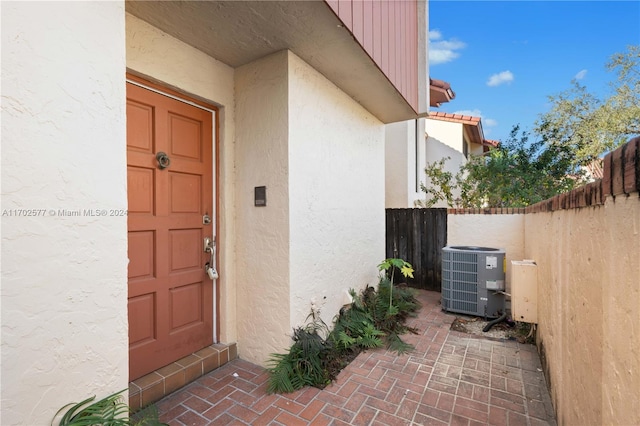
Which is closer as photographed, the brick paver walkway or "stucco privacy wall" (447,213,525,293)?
the brick paver walkway

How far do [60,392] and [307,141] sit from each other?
280cm

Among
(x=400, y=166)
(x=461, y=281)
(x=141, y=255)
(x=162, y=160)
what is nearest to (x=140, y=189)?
(x=162, y=160)

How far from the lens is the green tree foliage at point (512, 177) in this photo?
301 inches

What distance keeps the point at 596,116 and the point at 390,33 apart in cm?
1105

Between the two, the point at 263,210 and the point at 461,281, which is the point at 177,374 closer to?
the point at 263,210

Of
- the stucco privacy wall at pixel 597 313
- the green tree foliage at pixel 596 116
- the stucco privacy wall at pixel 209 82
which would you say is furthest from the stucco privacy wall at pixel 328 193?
the green tree foliage at pixel 596 116

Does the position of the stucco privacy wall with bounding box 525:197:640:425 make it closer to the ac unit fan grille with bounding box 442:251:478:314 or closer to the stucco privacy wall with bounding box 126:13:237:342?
the ac unit fan grille with bounding box 442:251:478:314

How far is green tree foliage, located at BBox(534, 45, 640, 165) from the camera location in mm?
9469

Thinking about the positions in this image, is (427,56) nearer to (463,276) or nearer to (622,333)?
(463,276)

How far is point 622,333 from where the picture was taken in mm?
990

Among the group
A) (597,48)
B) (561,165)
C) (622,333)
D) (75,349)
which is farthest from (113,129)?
(597,48)

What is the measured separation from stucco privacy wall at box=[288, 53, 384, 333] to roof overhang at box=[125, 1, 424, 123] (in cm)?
25

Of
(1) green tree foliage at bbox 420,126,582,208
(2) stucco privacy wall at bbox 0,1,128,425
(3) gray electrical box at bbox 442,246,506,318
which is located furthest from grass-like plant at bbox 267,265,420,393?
(1) green tree foliage at bbox 420,126,582,208

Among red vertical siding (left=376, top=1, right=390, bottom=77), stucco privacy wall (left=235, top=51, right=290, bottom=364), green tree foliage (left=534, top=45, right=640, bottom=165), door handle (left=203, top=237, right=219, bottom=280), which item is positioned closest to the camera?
stucco privacy wall (left=235, top=51, right=290, bottom=364)
